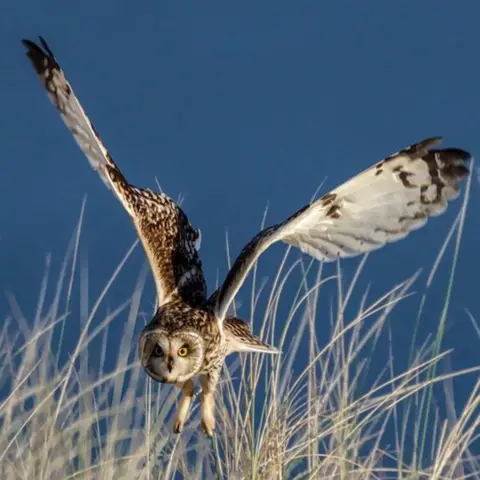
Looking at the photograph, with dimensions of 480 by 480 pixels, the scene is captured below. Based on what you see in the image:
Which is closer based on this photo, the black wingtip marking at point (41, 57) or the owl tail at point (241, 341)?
the owl tail at point (241, 341)

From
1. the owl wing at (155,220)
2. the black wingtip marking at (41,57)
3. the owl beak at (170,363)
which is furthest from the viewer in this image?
the black wingtip marking at (41,57)

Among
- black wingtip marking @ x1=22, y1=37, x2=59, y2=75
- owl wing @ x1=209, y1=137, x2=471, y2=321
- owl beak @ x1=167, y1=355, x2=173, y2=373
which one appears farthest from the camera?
black wingtip marking @ x1=22, y1=37, x2=59, y2=75

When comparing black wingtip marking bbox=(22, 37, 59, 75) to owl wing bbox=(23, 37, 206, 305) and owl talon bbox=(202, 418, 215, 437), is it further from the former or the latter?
owl talon bbox=(202, 418, 215, 437)

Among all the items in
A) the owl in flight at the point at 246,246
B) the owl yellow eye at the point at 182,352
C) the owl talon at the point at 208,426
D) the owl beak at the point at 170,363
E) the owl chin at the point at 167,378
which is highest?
the owl in flight at the point at 246,246

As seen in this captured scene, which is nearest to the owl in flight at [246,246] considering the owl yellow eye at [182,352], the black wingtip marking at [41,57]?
the owl yellow eye at [182,352]

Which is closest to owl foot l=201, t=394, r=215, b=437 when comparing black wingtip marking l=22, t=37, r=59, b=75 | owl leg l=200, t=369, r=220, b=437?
owl leg l=200, t=369, r=220, b=437

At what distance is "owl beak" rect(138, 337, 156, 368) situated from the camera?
2.79 meters

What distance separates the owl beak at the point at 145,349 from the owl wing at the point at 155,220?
0.63 feet

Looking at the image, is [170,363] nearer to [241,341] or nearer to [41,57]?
[241,341]

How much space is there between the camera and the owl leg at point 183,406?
278 centimetres

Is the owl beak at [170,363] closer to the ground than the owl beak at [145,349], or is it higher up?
closer to the ground

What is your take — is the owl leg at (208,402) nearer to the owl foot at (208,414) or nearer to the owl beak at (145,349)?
the owl foot at (208,414)

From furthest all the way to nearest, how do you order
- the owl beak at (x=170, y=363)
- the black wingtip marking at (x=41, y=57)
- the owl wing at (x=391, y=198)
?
1. the black wingtip marking at (x=41, y=57)
2. the owl wing at (x=391, y=198)
3. the owl beak at (x=170, y=363)

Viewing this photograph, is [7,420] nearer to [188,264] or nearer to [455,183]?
[188,264]
